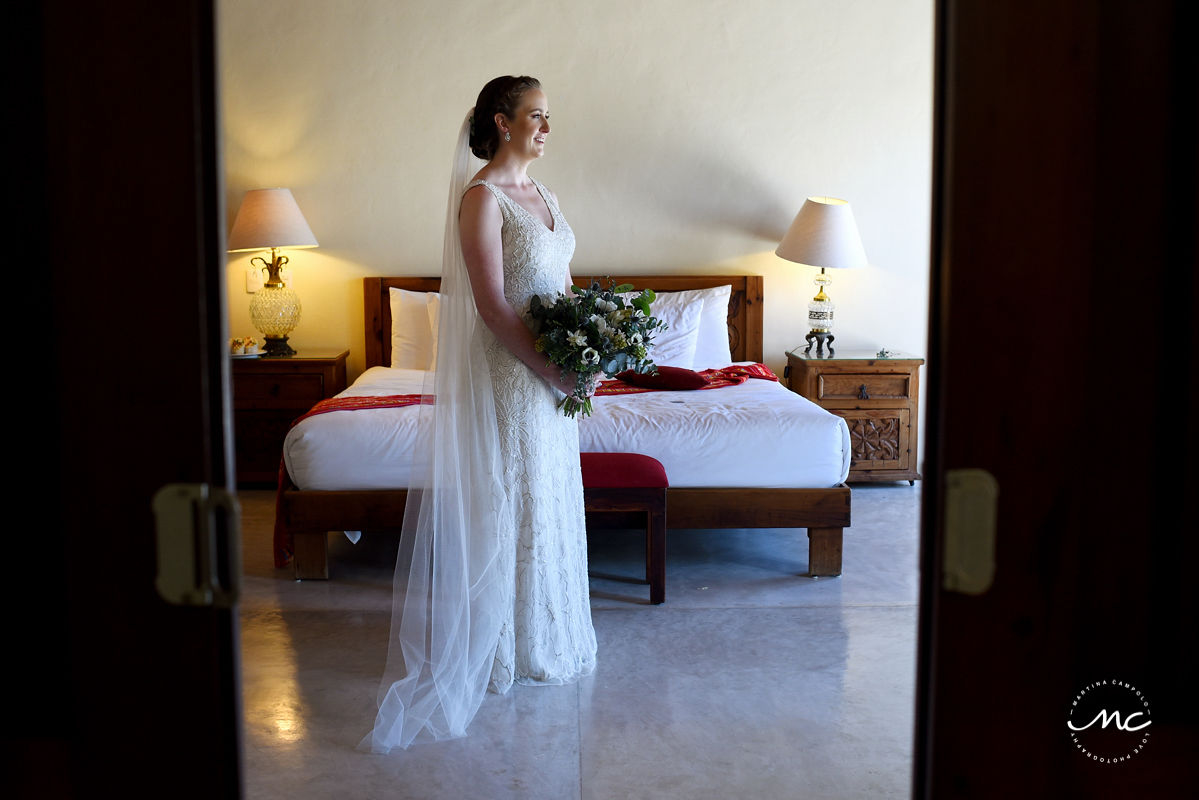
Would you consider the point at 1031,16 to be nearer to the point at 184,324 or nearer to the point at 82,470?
the point at 184,324

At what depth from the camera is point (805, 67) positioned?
605cm

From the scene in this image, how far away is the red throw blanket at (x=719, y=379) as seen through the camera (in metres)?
5.12

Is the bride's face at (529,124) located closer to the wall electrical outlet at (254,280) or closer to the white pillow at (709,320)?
the white pillow at (709,320)

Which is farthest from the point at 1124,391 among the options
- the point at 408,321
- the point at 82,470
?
the point at 408,321

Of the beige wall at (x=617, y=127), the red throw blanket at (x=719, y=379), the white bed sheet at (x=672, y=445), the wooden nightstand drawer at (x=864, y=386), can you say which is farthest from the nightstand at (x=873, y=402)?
the white bed sheet at (x=672, y=445)

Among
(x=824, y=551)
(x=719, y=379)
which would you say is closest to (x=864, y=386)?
(x=719, y=379)

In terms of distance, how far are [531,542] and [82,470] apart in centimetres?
217

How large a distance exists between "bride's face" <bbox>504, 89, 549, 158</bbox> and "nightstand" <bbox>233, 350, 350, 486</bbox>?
108 inches

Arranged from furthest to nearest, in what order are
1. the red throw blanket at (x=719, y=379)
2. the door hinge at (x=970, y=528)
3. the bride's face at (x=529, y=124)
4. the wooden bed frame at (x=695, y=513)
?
1. the red throw blanket at (x=719, y=379)
2. the wooden bed frame at (x=695, y=513)
3. the bride's face at (x=529, y=124)
4. the door hinge at (x=970, y=528)

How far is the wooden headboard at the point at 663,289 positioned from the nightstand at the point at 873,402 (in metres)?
0.52

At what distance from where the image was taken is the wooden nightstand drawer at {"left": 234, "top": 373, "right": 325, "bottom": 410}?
5.66m

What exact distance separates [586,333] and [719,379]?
6.93 ft

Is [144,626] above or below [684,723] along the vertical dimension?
above

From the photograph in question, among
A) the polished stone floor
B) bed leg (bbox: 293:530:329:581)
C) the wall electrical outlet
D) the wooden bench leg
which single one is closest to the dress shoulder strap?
the wooden bench leg
